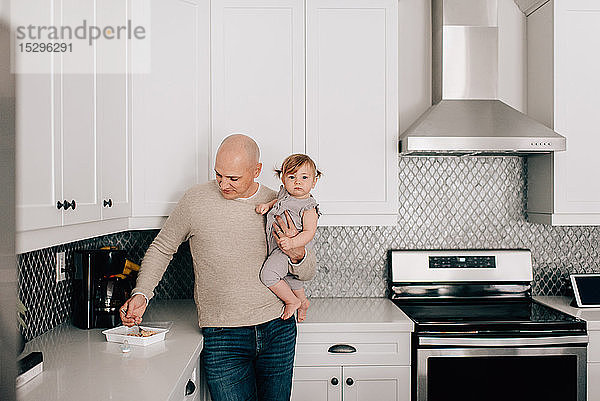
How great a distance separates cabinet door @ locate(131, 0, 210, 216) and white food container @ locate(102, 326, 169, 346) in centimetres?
51

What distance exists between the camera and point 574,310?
2832mm

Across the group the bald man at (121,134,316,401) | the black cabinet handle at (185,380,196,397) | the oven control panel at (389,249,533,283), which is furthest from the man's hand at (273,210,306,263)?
the oven control panel at (389,249,533,283)

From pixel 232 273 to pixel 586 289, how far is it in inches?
72.0

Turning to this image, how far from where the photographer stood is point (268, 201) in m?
2.30

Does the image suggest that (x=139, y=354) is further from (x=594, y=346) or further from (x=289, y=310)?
(x=594, y=346)

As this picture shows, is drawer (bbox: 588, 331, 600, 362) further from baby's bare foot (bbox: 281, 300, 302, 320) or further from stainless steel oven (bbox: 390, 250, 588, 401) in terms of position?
baby's bare foot (bbox: 281, 300, 302, 320)

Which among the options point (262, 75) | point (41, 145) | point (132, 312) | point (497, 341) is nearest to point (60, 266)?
point (132, 312)

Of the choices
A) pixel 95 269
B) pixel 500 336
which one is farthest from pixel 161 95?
pixel 500 336

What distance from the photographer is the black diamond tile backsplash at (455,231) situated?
10.2 ft

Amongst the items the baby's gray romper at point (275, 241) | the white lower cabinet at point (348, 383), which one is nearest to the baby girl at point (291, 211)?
the baby's gray romper at point (275, 241)

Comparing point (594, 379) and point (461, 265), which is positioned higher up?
point (461, 265)

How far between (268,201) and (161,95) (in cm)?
69

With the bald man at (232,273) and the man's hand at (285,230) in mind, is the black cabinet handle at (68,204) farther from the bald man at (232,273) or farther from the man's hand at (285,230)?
the man's hand at (285,230)

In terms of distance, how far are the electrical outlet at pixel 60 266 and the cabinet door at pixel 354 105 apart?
1117 millimetres
